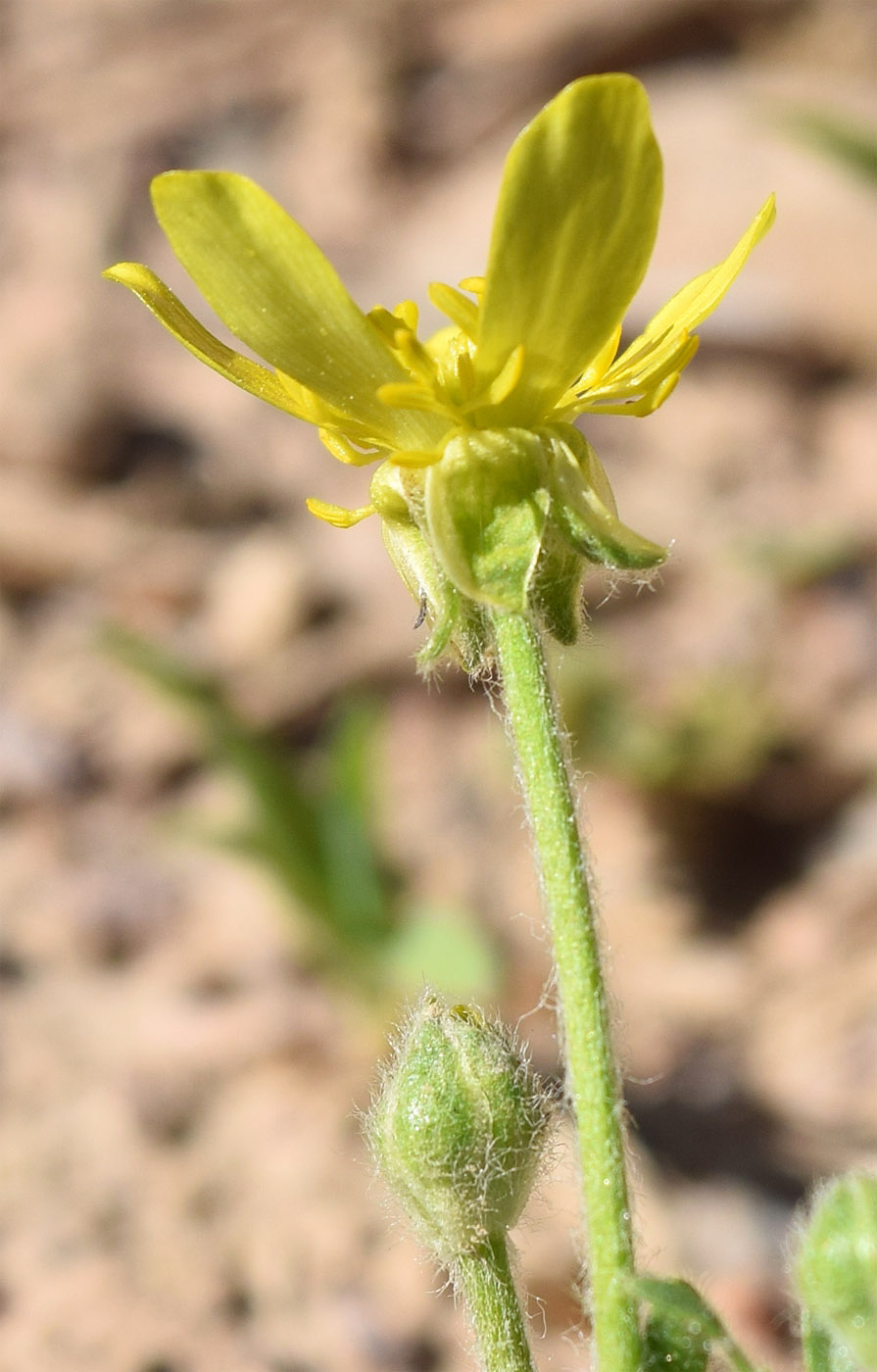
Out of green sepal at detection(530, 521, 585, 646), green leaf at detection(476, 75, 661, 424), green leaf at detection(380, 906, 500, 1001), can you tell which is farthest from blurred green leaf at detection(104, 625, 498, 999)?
green leaf at detection(476, 75, 661, 424)

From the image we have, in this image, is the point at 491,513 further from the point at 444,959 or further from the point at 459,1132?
the point at 444,959

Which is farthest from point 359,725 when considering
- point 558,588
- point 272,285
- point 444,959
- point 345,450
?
point 272,285

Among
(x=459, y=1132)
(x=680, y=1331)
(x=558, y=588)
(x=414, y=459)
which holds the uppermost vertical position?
(x=414, y=459)

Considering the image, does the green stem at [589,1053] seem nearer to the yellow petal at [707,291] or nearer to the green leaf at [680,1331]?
the green leaf at [680,1331]

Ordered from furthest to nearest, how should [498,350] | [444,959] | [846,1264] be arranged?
[444,959] < [498,350] < [846,1264]

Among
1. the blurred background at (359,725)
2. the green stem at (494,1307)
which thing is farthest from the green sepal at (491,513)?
the green stem at (494,1307)

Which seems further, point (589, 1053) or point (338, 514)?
point (338, 514)
